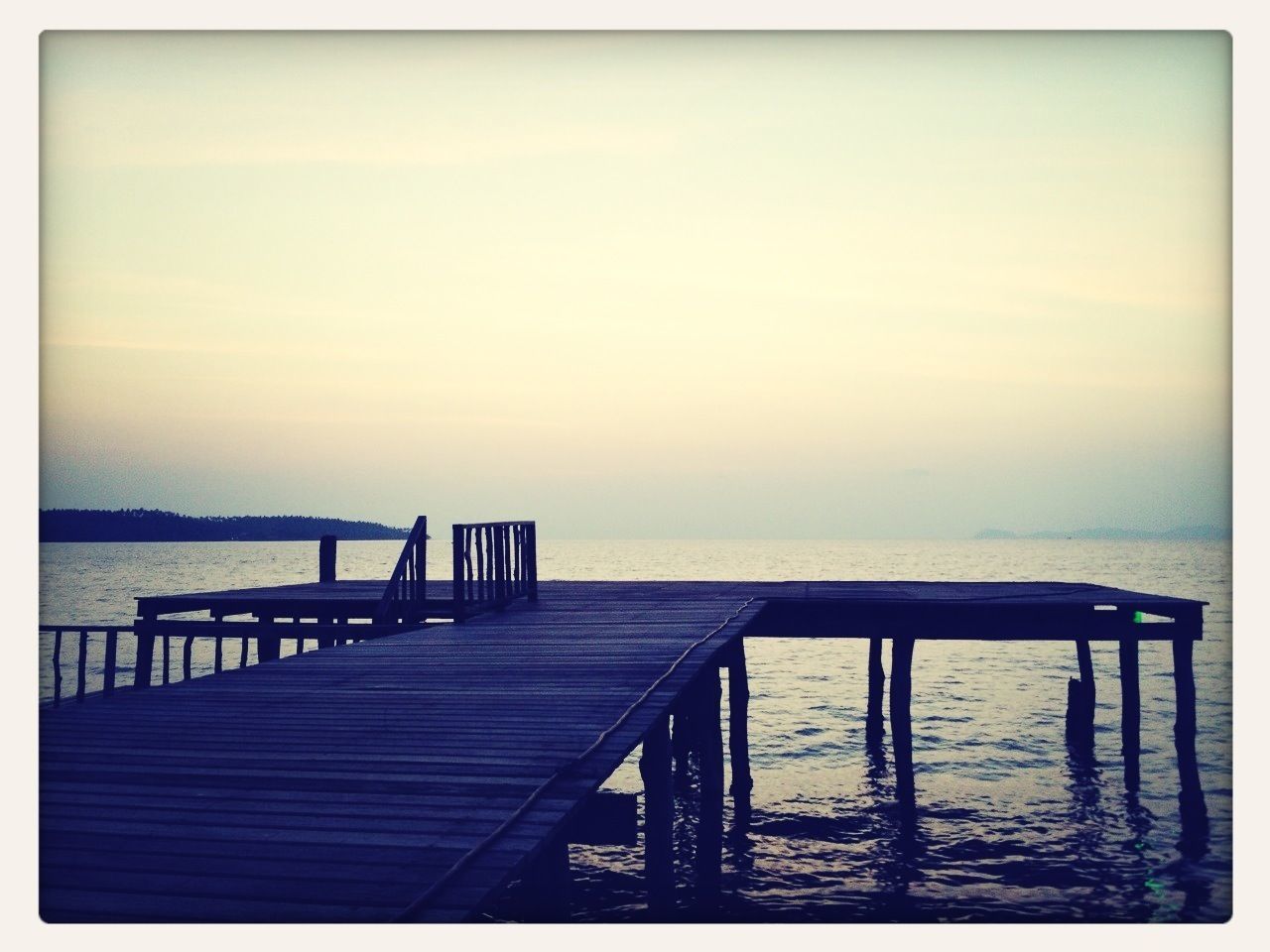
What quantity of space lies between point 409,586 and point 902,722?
7.75 m

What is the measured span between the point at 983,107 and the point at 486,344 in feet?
37.1

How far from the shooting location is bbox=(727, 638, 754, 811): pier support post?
1600 centimetres

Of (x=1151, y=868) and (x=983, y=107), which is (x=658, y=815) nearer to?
(x=983, y=107)

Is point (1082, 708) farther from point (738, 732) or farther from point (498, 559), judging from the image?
point (498, 559)

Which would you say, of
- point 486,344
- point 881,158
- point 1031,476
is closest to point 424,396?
point 486,344

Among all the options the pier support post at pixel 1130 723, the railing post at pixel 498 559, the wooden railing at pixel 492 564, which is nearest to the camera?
the wooden railing at pixel 492 564

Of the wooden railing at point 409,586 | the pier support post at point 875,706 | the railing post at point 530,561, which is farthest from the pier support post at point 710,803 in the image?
the pier support post at point 875,706

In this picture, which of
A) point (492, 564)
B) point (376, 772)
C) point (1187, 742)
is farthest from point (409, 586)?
point (1187, 742)

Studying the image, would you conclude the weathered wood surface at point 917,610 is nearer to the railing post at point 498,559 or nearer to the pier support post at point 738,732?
the railing post at point 498,559

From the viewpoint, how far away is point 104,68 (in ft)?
26.1

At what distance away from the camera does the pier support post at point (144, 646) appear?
1523 centimetres

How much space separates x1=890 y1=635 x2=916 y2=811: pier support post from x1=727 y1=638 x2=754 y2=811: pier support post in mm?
2135

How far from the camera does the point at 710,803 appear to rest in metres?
11.6

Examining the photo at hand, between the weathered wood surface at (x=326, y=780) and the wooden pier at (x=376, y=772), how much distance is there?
0.04 ft
